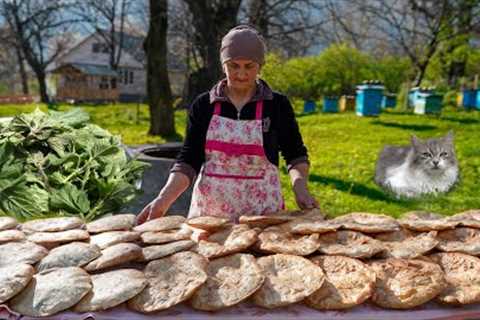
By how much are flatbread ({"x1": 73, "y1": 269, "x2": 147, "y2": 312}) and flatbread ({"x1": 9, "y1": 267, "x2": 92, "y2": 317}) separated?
0.06 feet

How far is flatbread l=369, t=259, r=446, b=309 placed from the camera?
56.8 inches

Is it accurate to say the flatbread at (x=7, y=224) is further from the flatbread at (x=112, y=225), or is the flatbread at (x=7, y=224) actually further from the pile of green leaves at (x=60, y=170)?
the pile of green leaves at (x=60, y=170)

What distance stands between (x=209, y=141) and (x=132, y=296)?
1058mm

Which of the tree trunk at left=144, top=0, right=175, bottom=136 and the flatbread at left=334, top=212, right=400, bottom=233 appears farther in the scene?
the tree trunk at left=144, top=0, right=175, bottom=136

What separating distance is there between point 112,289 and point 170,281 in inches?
6.0

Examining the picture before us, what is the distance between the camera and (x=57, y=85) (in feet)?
125

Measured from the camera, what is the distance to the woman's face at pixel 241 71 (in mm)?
2096

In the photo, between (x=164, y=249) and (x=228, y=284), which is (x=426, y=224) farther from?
(x=164, y=249)

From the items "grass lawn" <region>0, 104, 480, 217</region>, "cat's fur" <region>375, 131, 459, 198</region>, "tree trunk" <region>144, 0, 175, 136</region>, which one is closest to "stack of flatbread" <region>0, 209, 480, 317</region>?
"grass lawn" <region>0, 104, 480, 217</region>

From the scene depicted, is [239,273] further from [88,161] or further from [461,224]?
[88,161]

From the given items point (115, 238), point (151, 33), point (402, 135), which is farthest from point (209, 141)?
point (402, 135)

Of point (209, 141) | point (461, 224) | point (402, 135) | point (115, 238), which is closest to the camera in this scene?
point (115, 238)

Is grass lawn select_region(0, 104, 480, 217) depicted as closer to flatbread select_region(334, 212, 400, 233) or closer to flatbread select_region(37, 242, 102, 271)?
flatbread select_region(334, 212, 400, 233)

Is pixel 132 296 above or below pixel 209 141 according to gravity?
below
